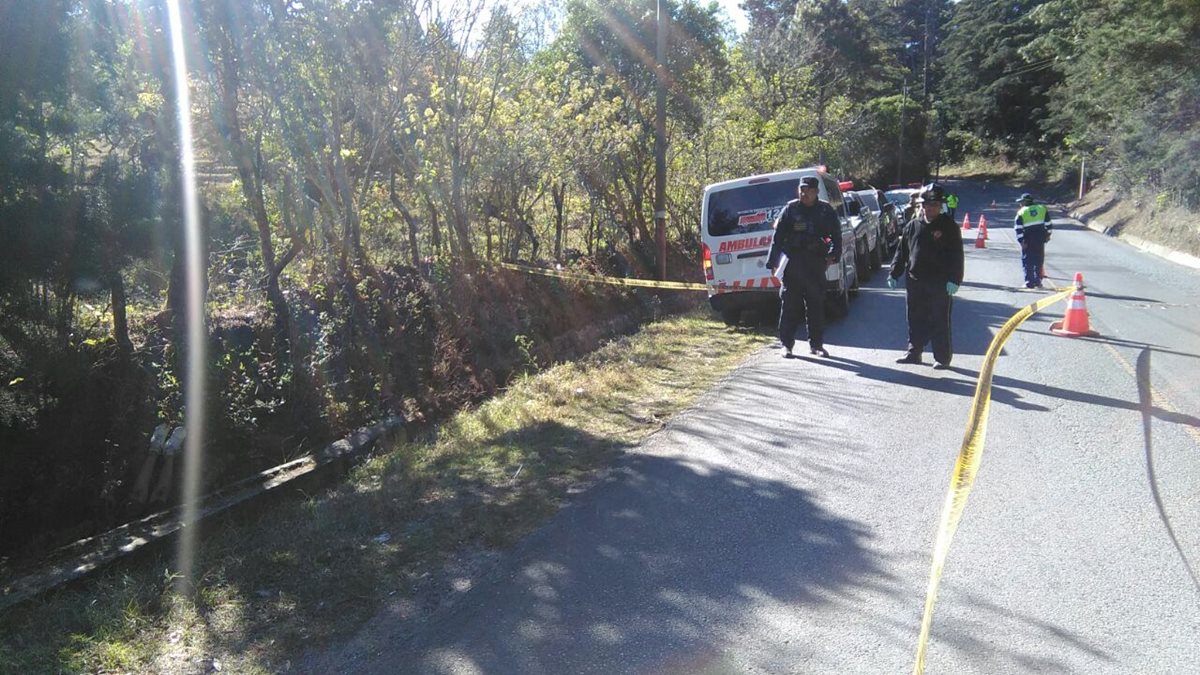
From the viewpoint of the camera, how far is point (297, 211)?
33.5 feet

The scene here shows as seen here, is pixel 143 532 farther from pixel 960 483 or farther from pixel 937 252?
pixel 937 252

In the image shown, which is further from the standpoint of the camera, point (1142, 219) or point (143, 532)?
point (1142, 219)

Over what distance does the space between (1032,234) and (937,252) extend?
24.4 ft

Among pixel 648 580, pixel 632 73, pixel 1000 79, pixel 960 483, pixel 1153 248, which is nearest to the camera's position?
pixel 648 580

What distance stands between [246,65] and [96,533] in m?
4.76

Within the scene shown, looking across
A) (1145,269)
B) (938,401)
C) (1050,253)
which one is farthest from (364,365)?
(1050,253)

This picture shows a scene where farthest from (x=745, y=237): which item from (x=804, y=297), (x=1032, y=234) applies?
(x=1032, y=234)

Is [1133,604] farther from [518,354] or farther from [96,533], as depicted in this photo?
[518,354]

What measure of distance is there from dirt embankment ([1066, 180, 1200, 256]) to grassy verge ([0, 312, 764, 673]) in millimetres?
22480

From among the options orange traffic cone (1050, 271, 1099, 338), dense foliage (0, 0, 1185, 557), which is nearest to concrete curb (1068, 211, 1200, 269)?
dense foliage (0, 0, 1185, 557)

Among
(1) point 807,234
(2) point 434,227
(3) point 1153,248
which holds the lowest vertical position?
(3) point 1153,248

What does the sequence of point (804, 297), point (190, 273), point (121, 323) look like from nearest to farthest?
point (121, 323) → point (190, 273) → point (804, 297)

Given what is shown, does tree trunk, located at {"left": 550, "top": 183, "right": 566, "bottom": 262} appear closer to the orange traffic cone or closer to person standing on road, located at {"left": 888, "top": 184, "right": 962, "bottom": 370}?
person standing on road, located at {"left": 888, "top": 184, "right": 962, "bottom": 370}

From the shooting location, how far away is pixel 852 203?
16.8 meters
